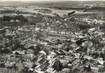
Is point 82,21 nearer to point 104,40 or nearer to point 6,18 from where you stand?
point 104,40

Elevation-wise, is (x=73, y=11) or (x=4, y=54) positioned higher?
(x=73, y=11)

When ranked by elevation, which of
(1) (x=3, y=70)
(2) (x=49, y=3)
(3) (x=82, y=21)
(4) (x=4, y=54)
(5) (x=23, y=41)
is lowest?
(1) (x=3, y=70)

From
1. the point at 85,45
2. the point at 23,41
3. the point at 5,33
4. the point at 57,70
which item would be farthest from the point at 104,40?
the point at 5,33

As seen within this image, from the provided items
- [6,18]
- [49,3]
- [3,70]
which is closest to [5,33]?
[6,18]

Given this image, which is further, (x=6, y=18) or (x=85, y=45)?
(x=6, y=18)

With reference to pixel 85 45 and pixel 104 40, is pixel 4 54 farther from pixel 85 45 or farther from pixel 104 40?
pixel 104 40

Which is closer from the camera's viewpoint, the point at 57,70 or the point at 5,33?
the point at 57,70
